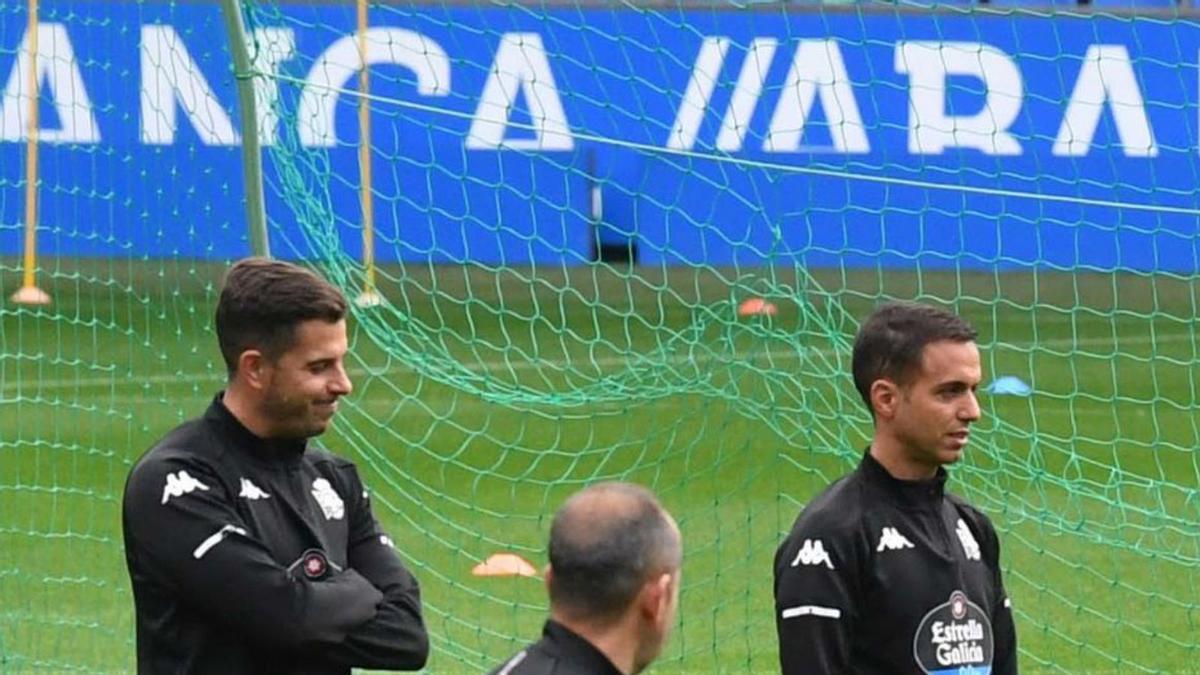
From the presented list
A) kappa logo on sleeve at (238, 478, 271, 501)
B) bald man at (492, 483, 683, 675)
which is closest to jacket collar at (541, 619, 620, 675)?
bald man at (492, 483, 683, 675)

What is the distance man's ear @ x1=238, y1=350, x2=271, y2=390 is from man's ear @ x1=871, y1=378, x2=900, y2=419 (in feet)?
4.25

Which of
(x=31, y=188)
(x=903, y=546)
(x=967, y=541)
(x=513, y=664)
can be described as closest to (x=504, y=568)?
(x=31, y=188)

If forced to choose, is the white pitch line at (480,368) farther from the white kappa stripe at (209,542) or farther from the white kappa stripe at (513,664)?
the white kappa stripe at (513,664)

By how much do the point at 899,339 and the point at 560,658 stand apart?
1753 millimetres

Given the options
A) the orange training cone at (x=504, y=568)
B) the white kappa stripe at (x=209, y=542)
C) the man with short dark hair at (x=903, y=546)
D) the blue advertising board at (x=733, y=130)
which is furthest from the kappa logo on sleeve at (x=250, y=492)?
the blue advertising board at (x=733, y=130)

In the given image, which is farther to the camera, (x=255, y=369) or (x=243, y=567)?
(x=255, y=369)

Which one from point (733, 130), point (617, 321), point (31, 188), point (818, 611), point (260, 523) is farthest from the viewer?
point (617, 321)

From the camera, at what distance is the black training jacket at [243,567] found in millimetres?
4492

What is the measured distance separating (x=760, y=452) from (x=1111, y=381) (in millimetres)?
2532

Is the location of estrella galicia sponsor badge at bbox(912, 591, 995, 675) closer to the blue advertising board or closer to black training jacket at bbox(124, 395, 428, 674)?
black training jacket at bbox(124, 395, 428, 674)

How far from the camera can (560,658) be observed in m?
3.48

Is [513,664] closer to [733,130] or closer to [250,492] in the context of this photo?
[250,492]

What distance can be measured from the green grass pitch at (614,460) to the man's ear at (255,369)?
3496 millimetres

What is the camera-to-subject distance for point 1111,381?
1355 cm
